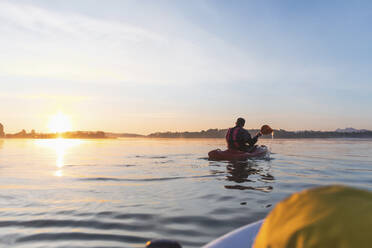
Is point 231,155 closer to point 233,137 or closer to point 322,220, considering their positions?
point 233,137

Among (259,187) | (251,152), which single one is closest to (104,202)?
(259,187)

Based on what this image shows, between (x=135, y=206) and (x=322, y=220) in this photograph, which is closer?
(x=322, y=220)

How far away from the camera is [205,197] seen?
253 inches

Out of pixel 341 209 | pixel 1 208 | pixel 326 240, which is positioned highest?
pixel 341 209

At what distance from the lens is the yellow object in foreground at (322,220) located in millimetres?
1053

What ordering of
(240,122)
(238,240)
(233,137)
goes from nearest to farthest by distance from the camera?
(238,240) → (240,122) → (233,137)

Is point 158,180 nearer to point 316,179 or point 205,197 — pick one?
point 205,197

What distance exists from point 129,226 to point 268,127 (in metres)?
11.7

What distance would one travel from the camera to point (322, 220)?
111 cm

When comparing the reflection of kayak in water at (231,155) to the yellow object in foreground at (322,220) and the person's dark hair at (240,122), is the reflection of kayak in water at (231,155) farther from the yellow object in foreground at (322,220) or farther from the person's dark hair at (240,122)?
the yellow object in foreground at (322,220)

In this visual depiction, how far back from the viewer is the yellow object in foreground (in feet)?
3.45

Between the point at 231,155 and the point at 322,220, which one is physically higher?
the point at 322,220

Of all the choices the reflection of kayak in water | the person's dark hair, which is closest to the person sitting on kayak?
the person's dark hair

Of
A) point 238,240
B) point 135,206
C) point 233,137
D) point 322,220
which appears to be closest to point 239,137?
point 233,137
